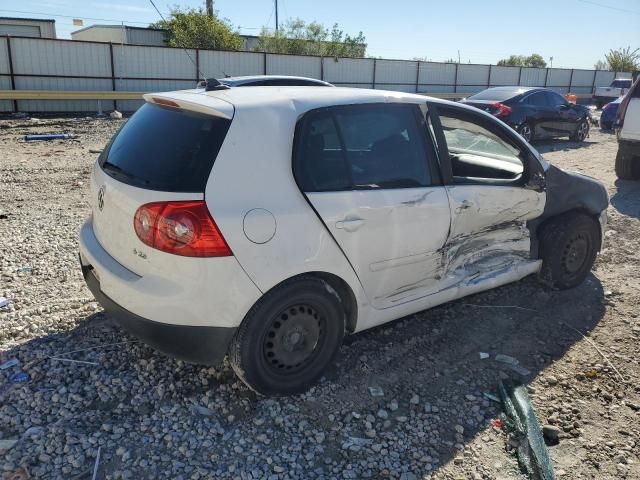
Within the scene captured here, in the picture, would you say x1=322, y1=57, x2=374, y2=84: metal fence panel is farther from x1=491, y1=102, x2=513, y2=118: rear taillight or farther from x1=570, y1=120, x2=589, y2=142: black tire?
x1=491, y1=102, x2=513, y2=118: rear taillight

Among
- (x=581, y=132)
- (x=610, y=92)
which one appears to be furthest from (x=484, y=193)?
(x=610, y=92)

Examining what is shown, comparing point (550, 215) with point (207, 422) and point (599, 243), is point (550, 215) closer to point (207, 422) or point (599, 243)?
point (599, 243)

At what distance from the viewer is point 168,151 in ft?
9.64

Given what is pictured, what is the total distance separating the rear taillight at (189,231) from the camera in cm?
268

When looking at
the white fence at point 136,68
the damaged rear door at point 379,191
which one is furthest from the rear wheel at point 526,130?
the damaged rear door at point 379,191

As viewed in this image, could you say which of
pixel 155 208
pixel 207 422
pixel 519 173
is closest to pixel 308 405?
pixel 207 422

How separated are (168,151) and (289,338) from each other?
4.08 feet

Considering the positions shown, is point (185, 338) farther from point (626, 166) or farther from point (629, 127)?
point (626, 166)

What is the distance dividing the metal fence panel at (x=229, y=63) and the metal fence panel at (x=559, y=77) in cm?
2320

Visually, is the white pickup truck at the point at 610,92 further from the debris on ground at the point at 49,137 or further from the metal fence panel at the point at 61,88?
the debris on ground at the point at 49,137

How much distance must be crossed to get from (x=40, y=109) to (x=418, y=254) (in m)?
18.0

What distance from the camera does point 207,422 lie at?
9.69 feet

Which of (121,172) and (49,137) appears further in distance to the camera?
(49,137)

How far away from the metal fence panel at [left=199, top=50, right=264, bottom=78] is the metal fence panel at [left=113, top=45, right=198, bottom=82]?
0.54m
